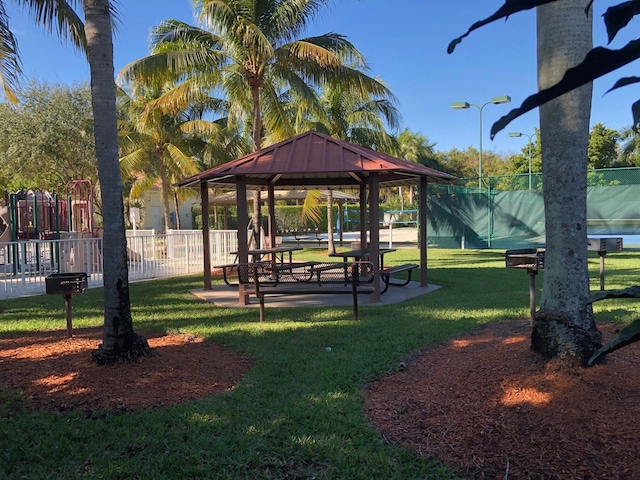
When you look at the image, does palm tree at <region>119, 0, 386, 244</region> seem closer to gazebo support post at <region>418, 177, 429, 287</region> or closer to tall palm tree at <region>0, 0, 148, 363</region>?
gazebo support post at <region>418, 177, 429, 287</region>

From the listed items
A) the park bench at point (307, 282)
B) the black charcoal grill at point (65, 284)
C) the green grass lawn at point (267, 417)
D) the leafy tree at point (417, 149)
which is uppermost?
the leafy tree at point (417, 149)

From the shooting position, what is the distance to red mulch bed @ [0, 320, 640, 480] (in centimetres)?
312

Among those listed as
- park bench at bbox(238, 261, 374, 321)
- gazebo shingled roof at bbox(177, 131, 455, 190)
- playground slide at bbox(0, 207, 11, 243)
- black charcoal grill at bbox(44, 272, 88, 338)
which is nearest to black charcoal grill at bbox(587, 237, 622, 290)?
gazebo shingled roof at bbox(177, 131, 455, 190)

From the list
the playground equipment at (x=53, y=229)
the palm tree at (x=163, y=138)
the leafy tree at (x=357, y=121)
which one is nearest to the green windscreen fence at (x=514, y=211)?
the leafy tree at (x=357, y=121)

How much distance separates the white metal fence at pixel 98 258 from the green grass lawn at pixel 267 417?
356 centimetres

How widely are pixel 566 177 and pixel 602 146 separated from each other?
137 feet

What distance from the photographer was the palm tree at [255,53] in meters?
12.8

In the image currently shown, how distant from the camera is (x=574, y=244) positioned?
386 cm

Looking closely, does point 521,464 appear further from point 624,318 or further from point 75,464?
point 624,318

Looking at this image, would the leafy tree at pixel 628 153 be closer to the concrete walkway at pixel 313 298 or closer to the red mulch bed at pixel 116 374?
the concrete walkway at pixel 313 298

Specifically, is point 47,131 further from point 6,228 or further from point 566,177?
point 566,177

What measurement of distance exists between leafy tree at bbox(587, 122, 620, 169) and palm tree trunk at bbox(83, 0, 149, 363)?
41754 mm

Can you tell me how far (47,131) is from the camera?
2153cm

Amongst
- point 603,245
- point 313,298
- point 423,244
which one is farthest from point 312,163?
point 603,245
